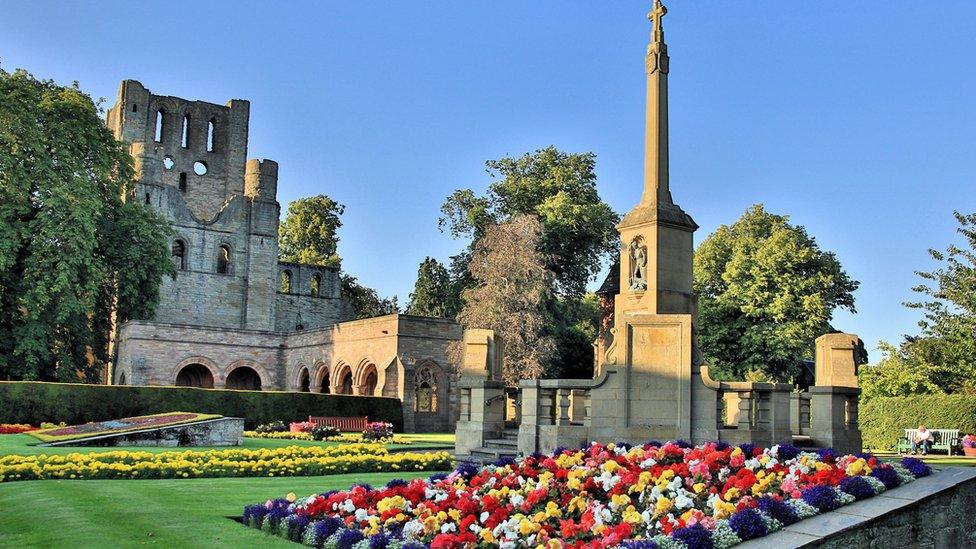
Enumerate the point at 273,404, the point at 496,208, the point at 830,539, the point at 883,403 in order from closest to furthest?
the point at 830,539, the point at 883,403, the point at 273,404, the point at 496,208

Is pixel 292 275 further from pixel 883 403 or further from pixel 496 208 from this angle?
pixel 883 403

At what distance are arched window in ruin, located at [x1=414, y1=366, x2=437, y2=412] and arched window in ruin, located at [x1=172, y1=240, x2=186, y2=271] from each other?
20.7 metres

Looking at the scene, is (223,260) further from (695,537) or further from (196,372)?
(695,537)

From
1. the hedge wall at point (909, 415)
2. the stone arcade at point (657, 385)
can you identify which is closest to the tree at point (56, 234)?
the stone arcade at point (657, 385)

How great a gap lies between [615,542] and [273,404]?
2858 centimetres

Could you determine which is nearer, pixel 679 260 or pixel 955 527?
pixel 955 527

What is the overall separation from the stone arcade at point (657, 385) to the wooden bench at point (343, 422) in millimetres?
16774

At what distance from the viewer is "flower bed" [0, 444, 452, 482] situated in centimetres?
1494

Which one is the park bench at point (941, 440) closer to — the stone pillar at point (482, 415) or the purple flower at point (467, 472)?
the stone pillar at point (482, 415)

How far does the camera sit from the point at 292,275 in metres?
61.4

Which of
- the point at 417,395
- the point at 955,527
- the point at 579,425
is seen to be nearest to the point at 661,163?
the point at 579,425

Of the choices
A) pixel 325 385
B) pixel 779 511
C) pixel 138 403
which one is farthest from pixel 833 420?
pixel 325 385

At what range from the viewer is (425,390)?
43.2 meters

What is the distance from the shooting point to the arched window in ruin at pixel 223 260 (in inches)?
2292
